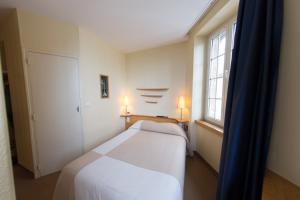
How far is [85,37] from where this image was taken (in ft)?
8.04

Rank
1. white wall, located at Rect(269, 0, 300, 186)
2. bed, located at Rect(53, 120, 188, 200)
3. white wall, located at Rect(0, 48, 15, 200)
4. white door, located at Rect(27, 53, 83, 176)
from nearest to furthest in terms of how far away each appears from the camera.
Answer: white wall, located at Rect(0, 48, 15, 200)
white wall, located at Rect(269, 0, 300, 186)
bed, located at Rect(53, 120, 188, 200)
white door, located at Rect(27, 53, 83, 176)

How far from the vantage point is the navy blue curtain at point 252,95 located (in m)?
0.84

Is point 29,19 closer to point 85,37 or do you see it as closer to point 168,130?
point 85,37

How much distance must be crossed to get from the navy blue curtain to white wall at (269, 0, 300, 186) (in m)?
0.05

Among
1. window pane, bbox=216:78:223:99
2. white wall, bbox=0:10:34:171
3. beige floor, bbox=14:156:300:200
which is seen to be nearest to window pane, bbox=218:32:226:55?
window pane, bbox=216:78:223:99

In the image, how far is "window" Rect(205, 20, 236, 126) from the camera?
1.87 metres

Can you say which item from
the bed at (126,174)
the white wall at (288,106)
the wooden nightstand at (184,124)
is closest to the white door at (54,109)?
the bed at (126,174)

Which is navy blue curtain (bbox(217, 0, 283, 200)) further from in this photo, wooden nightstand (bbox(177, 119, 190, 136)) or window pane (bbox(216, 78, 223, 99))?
wooden nightstand (bbox(177, 119, 190, 136))

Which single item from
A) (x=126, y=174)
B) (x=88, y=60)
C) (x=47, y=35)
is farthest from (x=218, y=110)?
(x=47, y=35)

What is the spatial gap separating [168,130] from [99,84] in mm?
1751

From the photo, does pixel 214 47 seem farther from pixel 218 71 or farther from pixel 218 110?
pixel 218 110

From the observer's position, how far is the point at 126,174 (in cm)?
122

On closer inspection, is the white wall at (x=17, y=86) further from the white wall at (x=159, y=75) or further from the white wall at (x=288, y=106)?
the white wall at (x=288, y=106)

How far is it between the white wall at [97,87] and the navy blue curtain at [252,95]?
2.37m
